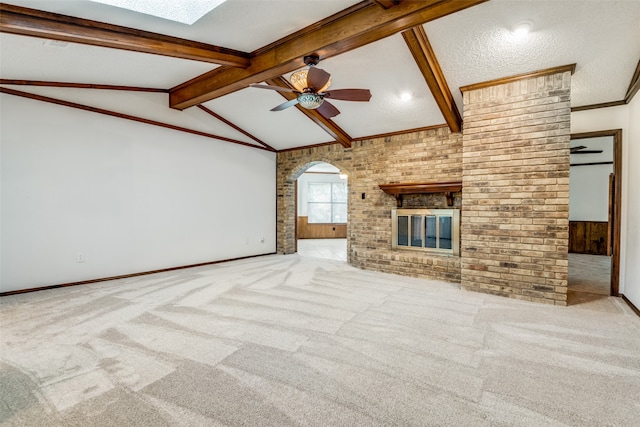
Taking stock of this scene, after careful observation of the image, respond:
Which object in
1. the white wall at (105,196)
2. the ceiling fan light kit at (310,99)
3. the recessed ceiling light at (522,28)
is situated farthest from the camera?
the white wall at (105,196)

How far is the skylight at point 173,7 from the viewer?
8.02 ft

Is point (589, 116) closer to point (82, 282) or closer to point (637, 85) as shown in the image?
point (637, 85)

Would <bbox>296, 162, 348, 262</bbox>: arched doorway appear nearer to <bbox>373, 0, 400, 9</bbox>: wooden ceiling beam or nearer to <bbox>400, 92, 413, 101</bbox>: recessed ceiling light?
<bbox>400, 92, 413, 101</bbox>: recessed ceiling light

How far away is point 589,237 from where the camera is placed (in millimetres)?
7793

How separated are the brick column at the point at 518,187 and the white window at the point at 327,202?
24.0 feet

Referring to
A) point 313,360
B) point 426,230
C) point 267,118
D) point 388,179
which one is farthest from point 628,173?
point 267,118

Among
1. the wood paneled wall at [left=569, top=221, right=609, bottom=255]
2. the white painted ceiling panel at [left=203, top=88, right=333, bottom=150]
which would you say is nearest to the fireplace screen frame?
the white painted ceiling panel at [left=203, top=88, right=333, bottom=150]

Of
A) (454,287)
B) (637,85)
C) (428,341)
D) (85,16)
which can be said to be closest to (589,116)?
(637,85)

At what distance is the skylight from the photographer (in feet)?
8.02

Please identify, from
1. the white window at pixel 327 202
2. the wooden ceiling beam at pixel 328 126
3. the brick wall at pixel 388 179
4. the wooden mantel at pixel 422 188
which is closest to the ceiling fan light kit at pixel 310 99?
the wooden ceiling beam at pixel 328 126

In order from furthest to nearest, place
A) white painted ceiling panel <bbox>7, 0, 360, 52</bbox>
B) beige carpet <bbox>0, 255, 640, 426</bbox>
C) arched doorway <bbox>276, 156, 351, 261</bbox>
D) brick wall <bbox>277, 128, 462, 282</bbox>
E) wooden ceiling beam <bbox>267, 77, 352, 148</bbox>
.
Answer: arched doorway <bbox>276, 156, 351, 261</bbox> < wooden ceiling beam <bbox>267, 77, 352, 148</bbox> < brick wall <bbox>277, 128, 462, 282</bbox> < white painted ceiling panel <bbox>7, 0, 360, 52</bbox> < beige carpet <bbox>0, 255, 640, 426</bbox>

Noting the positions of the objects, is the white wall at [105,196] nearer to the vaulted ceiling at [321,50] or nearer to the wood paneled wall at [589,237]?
the vaulted ceiling at [321,50]

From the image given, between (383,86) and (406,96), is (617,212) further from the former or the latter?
(383,86)

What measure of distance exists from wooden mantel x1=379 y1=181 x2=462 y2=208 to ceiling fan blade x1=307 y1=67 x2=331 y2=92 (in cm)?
248
